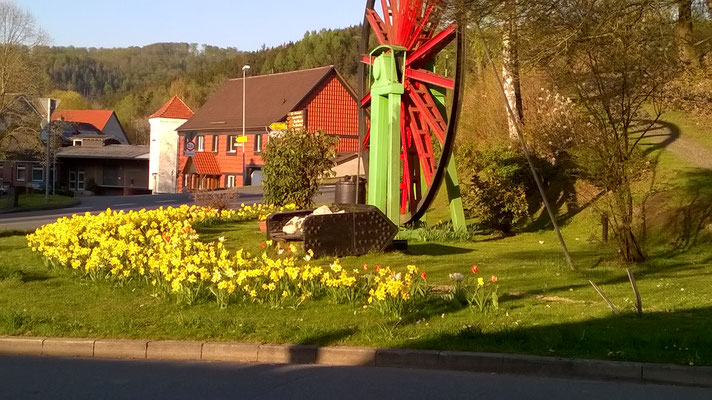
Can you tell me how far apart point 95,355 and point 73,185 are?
245 feet

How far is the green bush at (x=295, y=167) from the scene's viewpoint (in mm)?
23469

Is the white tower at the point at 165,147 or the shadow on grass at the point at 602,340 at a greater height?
the white tower at the point at 165,147

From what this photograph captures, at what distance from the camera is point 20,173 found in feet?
252

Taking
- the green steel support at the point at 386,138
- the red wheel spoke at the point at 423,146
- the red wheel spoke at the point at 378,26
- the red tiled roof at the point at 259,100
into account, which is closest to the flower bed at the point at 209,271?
the green steel support at the point at 386,138

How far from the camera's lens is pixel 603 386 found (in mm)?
7719

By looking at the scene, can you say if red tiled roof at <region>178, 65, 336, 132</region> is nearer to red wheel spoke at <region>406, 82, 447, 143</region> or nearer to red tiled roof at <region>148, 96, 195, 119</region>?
red tiled roof at <region>148, 96, 195, 119</region>

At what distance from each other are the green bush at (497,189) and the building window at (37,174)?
202 ft

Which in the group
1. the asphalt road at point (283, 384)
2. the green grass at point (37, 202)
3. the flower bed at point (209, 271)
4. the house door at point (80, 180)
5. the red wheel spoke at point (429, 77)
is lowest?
the asphalt road at point (283, 384)

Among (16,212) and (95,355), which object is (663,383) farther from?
(16,212)

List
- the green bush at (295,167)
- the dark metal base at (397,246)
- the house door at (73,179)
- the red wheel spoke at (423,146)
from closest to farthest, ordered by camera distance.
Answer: the dark metal base at (397,246) < the red wheel spoke at (423,146) < the green bush at (295,167) < the house door at (73,179)

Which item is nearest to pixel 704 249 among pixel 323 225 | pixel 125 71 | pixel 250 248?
pixel 323 225

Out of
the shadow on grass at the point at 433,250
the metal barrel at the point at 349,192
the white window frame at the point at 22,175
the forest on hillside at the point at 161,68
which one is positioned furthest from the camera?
the forest on hillside at the point at 161,68

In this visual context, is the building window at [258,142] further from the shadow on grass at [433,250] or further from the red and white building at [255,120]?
the shadow on grass at [433,250]

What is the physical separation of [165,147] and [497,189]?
192 ft
